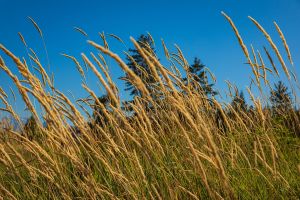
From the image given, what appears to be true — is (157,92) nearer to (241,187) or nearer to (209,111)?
(209,111)

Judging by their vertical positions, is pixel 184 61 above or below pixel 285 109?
above

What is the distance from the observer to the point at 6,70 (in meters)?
2.39

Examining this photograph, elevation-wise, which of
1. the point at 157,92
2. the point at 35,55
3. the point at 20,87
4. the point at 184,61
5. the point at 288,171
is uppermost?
the point at 35,55

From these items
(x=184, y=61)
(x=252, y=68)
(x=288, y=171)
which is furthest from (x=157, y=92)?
(x=288, y=171)

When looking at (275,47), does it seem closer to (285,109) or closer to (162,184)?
(162,184)

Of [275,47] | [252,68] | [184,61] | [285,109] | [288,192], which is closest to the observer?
[288,192]

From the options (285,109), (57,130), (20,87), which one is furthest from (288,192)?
(285,109)

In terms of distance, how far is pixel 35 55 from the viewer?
3928mm

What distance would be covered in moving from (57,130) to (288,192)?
157cm

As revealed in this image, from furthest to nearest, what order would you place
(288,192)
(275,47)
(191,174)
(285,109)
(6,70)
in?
(285,109) → (275,47) → (191,174) → (6,70) → (288,192)

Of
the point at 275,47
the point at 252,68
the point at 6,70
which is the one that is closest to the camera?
the point at 6,70

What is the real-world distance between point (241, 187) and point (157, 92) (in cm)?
180

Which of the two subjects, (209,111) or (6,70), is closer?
(6,70)

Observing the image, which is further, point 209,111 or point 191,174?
point 209,111
